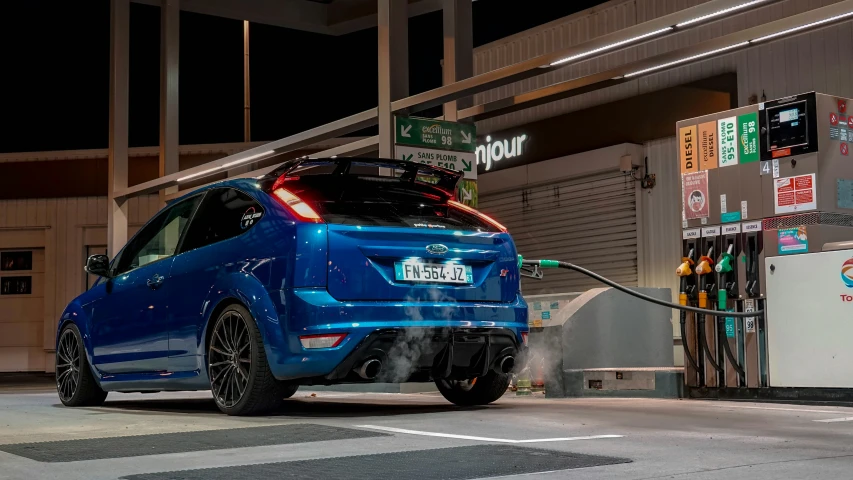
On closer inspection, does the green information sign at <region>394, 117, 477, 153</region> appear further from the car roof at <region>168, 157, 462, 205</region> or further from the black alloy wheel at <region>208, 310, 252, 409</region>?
the black alloy wheel at <region>208, 310, 252, 409</region>

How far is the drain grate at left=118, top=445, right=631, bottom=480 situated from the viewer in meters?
4.02

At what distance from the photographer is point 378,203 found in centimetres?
689

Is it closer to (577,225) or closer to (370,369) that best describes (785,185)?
(370,369)

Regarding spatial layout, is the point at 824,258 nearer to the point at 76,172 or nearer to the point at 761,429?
the point at 761,429

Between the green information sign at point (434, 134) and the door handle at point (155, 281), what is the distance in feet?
14.2

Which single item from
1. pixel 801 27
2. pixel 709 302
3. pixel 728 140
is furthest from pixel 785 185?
pixel 801 27

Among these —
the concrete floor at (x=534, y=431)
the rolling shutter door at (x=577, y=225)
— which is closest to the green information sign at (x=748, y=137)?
the concrete floor at (x=534, y=431)

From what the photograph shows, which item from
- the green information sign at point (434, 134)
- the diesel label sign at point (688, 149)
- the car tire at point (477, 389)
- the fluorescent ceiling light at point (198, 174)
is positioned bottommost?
the car tire at point (477, 389)

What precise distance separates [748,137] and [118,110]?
11703mm

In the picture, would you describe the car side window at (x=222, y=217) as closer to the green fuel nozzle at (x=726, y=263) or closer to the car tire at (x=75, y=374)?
the car tire at (x=75, y=374)

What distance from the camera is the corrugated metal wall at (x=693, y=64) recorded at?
1407cm

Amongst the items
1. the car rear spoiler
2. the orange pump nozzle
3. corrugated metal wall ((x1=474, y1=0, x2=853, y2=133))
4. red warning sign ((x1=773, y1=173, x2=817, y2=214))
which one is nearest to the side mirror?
the car rear spoiler

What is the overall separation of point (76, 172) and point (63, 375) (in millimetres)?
18848

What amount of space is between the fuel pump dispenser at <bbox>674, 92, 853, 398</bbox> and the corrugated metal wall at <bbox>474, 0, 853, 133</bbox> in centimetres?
553
